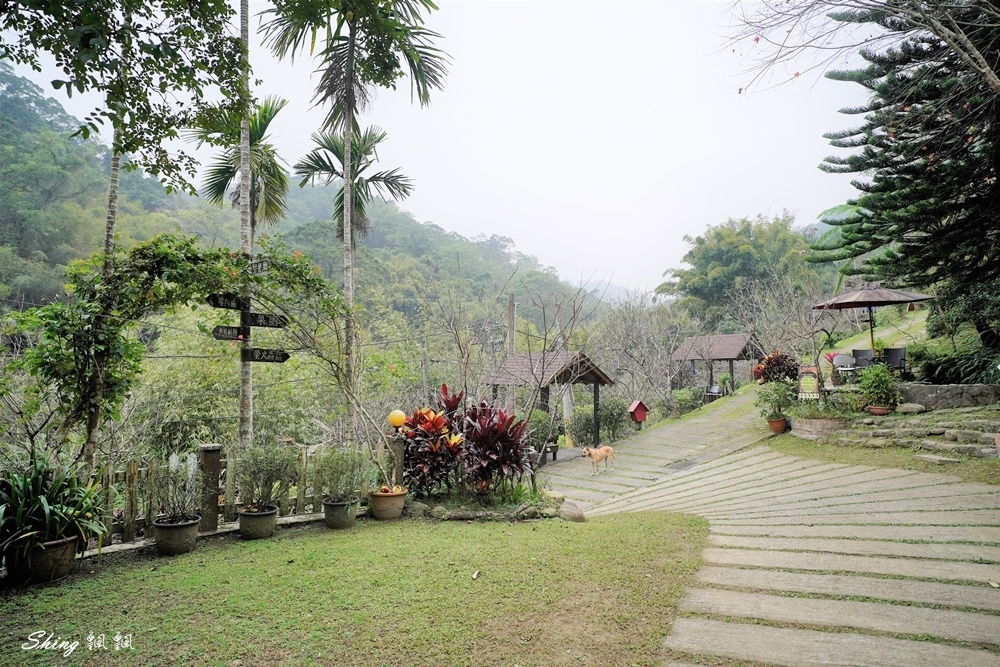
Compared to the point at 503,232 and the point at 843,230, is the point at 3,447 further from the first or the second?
the point at 503,232

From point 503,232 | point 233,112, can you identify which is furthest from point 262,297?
point 503,232

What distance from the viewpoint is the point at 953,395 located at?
25.5 feet

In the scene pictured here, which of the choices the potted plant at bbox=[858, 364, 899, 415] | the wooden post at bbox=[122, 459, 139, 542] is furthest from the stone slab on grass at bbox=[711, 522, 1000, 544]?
the potted plant at bbox=[858, 364, 899, 415]

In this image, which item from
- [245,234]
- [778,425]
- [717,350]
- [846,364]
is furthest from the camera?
[717,350]

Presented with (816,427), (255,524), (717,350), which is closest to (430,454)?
(255,524)

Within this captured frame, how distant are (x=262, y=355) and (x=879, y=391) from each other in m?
9.21

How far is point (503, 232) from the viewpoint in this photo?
132ft

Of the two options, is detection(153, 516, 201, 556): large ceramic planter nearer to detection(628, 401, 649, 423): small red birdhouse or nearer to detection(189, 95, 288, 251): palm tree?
detection(189, 95, 288, 251): palm tree

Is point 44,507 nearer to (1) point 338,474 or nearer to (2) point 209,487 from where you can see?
(2) point 209,487

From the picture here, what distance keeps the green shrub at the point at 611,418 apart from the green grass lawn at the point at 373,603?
8320mm

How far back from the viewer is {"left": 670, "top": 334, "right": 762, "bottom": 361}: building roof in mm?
18484

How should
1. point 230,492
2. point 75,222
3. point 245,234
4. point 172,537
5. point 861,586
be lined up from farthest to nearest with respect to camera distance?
point 75,222 < point 245,234 < point 230,492 < point 172,537 < point 861,586

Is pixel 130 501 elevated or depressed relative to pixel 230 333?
depressed

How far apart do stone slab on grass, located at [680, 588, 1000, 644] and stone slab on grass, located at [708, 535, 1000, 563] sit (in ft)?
2.97
